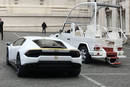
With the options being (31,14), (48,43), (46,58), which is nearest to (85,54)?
(48,43)

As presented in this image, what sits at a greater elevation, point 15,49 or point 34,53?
point 34,53

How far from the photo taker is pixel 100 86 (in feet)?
28.6

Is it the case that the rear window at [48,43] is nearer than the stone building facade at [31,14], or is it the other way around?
the rear window at [48,43]

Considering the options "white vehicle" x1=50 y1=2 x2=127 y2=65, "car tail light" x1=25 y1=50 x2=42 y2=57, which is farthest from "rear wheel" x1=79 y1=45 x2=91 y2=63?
"car tail light" x1=25 y1=50 x2=42 y2=57

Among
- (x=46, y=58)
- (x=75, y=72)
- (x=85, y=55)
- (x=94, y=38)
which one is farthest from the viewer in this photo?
(x=85, y=55)

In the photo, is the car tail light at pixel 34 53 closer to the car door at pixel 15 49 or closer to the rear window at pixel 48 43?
the rear window at pixel 48 43

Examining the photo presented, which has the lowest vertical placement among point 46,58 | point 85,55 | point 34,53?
point 85,55

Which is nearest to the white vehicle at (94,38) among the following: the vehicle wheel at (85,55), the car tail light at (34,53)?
the vehicle wheel at (85,55)

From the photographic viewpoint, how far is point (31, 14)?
4606 centimetres

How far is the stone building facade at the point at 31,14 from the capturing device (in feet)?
148

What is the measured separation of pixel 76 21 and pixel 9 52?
4936 millimetres

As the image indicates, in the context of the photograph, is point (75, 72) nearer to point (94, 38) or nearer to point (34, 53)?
point (34, 53)

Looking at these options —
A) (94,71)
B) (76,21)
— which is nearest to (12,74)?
(94,71)

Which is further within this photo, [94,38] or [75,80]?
[94,38]
